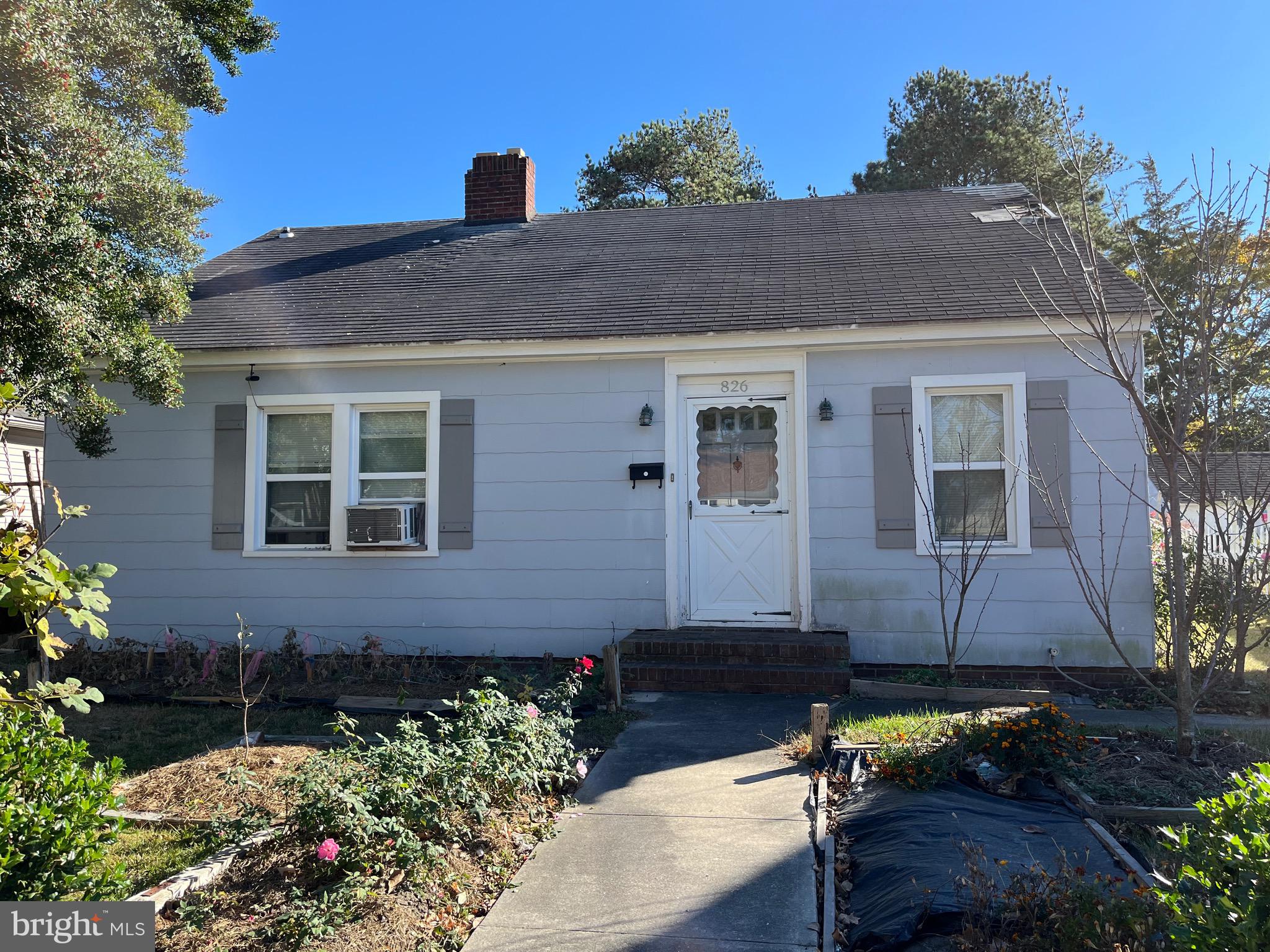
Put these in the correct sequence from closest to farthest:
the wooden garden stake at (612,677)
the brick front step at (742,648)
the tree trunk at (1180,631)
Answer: the tree trunk at (1180,631) < the wooden garden stake at (612,677) < the brick front step at (742,648)

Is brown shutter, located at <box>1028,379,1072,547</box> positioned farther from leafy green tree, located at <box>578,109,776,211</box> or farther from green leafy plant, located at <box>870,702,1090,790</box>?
leafy green tree, located at <box>578,109,776,211</box>

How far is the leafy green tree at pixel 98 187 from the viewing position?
550cm

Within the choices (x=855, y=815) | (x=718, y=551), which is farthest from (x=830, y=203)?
(x=855, y=815)

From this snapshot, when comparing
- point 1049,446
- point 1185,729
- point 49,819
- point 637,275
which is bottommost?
point 1185,729

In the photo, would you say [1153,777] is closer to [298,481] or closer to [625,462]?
[625,462]

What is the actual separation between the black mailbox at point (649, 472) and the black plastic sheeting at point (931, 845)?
4015 millimetres

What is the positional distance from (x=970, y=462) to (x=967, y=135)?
23.6 m

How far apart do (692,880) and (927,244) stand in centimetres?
781

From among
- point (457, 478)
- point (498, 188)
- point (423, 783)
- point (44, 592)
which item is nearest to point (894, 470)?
point (457, 478)

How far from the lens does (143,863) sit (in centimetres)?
377

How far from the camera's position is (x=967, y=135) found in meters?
27.3

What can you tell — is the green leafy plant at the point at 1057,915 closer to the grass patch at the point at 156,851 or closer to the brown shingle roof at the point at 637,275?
the grass patch at the point at 156,851

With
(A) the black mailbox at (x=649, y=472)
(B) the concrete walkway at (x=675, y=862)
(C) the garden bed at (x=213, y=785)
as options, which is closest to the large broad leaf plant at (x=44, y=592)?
(C) the garden bed at (x=213, y=785)

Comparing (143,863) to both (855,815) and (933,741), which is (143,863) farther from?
(933,741)
